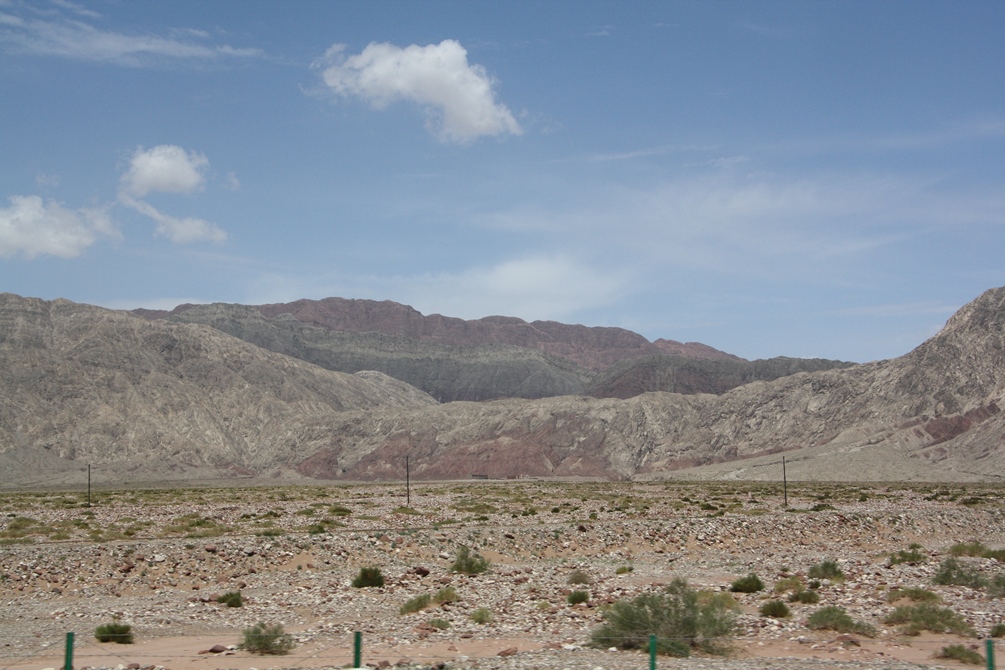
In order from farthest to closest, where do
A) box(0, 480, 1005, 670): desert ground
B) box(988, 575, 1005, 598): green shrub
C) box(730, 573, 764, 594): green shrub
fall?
box(730, 573, 764, 594): green shrub
box(988, 575, 1005, 598): green shrub
box(0, 480, 1005, 670): desert ground

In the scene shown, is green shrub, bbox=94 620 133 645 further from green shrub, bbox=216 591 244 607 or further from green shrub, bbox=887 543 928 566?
green shrub, bbox=887 543 928 566

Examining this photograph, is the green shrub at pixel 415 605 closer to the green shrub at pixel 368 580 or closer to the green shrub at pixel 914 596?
the green shrub at pixel 368 580

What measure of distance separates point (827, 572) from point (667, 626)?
390 inches

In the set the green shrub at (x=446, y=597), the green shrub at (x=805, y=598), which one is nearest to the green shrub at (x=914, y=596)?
the green shrub at (x=805, y=598)

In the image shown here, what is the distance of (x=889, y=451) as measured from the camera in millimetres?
102812

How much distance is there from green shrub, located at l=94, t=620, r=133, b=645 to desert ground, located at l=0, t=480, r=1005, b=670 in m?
0.32

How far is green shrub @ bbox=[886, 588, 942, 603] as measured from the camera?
20984 millimetres

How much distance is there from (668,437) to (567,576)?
105277 millimetres

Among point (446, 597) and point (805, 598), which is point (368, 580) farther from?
point (805, 598)

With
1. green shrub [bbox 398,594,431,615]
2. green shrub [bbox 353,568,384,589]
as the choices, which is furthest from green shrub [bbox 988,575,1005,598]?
green shrub [bbox 353,568,384,589]

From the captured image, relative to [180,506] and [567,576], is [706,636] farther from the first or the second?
[180,506]

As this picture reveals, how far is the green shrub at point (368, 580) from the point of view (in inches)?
992

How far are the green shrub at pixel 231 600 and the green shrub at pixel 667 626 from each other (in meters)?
9.54

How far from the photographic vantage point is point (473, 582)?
2608 cm
